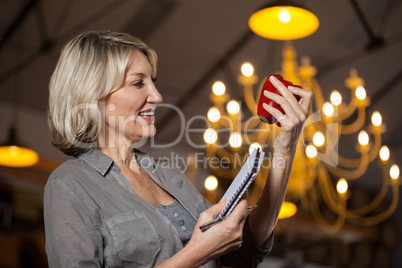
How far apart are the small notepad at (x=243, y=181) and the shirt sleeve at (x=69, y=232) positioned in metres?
0.33

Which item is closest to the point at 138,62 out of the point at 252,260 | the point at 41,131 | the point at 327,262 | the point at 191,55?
the point at 252,260

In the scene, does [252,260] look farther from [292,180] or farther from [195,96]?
[195,96]

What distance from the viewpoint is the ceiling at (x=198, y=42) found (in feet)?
19.9

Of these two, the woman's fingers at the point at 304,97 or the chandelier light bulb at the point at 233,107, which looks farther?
the chandelier light bulb at the point at 233,107

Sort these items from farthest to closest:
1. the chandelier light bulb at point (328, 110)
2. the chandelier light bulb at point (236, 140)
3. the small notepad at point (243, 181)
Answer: the chandelier light bulb at point (236, 140)
the chandelier light bulb at point (328, 110)
the small notepad at point (243, 181)

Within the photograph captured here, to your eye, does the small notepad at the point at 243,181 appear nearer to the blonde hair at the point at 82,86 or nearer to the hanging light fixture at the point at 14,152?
the blonde hair at the point at 82,86

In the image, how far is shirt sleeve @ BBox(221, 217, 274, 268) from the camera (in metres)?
1.58

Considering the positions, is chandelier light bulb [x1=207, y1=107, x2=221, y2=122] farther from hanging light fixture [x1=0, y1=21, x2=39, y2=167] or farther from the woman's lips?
the woman's lips

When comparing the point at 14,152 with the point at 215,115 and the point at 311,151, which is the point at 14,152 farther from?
the point at 311,151

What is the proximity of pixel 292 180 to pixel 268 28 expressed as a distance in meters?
1.31

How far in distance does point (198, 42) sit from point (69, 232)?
5680 millimetres

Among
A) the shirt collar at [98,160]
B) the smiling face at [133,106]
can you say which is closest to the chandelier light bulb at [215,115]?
the smiling face at [133,106]

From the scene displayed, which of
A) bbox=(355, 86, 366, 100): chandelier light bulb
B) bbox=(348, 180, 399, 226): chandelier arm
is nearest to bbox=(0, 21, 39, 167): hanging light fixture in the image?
bbox=(355, 86, 366, 100): chandelier light bulb

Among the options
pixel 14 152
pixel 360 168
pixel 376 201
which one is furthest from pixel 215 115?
pixel 376 201
